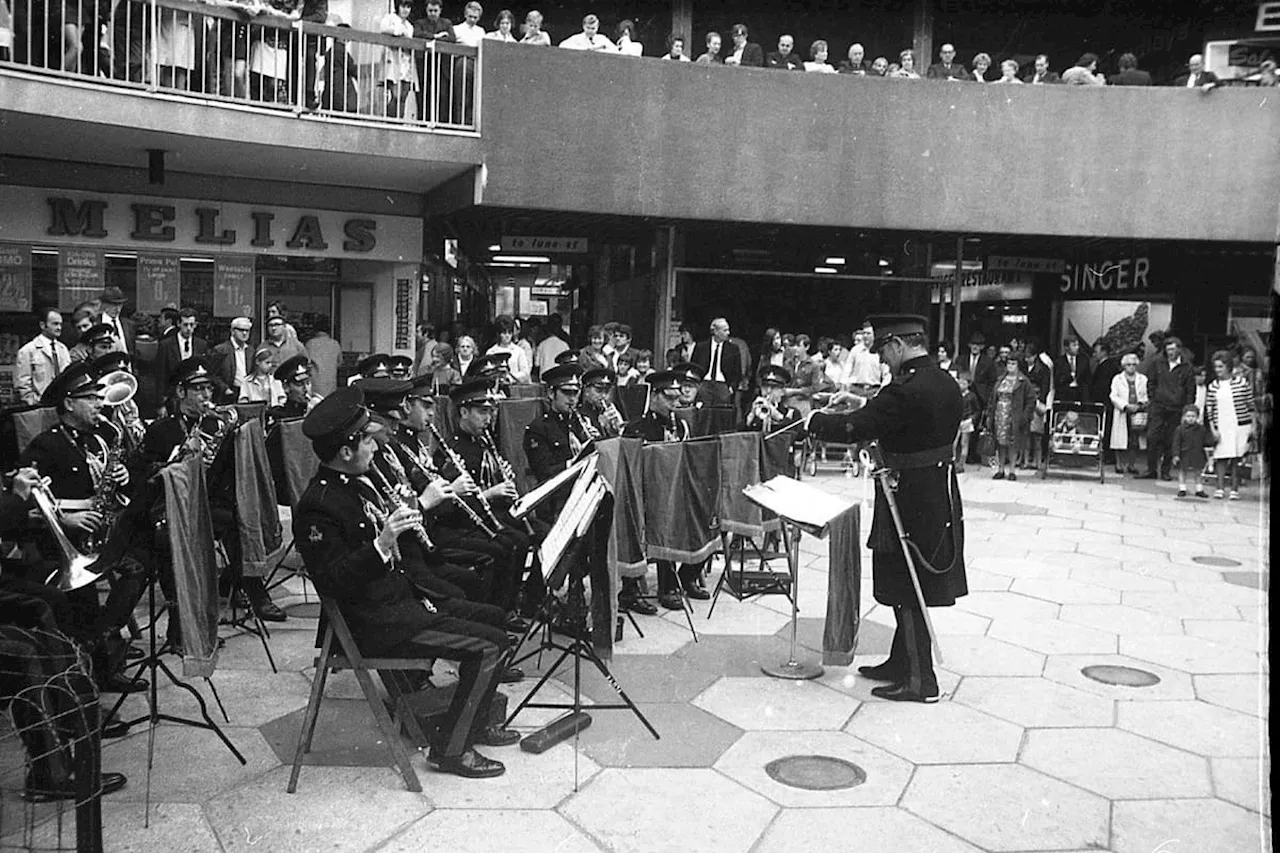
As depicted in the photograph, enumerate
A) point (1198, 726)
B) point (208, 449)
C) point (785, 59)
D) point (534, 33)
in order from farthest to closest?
point (785, 59) < point (534, 33) < point (208, 449) < point (1198, 726)

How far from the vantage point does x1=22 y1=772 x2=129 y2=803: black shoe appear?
14.3 feet

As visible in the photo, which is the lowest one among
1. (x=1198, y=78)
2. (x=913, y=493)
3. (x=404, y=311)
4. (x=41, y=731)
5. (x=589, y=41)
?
(x=41, y=731)

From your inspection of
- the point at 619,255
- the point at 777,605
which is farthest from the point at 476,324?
the point at 777,605

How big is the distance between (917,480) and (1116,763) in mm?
1869

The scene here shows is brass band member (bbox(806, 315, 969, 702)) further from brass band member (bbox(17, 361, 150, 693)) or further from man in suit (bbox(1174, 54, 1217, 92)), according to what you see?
man in suit (bbox(1174, 54, 1217, 92))

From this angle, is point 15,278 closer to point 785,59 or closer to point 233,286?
point 233,286

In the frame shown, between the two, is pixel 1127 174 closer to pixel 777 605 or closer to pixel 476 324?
pixel 777 605

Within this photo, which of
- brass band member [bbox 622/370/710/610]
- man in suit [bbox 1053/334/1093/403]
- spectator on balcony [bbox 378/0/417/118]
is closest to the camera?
brass band member [bbox 622/370/710/610]

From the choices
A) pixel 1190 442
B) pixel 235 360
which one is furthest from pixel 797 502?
pixel 1190 442

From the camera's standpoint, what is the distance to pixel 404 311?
16531 millimetres

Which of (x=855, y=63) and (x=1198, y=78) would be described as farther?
(x=855, y=63)

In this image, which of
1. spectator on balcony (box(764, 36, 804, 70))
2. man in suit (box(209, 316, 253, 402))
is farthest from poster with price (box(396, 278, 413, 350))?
spectator on balcony (box(764, 36, 804, 70))

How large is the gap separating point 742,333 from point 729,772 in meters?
16.7

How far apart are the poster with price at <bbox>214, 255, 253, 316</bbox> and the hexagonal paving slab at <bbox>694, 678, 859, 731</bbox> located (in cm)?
1128
